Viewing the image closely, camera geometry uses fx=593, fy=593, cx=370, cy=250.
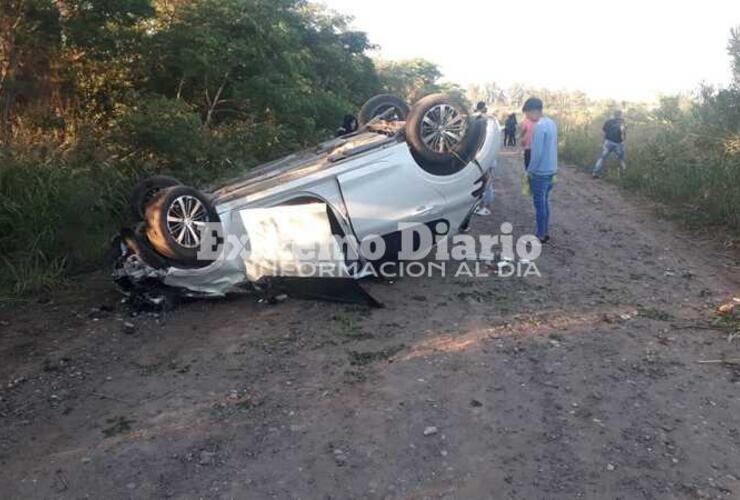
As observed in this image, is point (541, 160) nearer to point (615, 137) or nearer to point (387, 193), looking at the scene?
point (387, 193)

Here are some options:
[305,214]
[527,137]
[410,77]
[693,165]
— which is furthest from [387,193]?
[410,77]

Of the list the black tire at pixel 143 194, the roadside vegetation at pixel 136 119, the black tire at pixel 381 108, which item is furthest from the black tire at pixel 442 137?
the roadside vegetation at pixel 136 119

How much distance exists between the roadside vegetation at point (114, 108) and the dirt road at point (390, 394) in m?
0.78

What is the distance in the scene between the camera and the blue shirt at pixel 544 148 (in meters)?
6.64

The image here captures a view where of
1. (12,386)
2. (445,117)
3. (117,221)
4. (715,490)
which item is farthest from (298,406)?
(117,221)

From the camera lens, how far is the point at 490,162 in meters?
6.02

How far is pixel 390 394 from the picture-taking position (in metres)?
3.62

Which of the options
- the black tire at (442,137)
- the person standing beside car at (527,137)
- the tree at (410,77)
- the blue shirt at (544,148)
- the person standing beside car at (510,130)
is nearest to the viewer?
the black tire at (442,137)

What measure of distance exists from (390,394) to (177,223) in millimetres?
2348

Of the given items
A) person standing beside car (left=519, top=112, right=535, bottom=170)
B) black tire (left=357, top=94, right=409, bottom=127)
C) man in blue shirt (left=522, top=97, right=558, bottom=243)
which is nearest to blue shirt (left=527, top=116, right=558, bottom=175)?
man in blue shirt (left=522, top=97, right=558, bottom=243)

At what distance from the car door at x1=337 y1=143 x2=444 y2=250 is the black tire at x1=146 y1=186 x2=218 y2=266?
3.93ft

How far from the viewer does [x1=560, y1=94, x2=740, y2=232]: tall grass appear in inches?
320

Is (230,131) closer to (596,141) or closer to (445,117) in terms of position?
(445,117)

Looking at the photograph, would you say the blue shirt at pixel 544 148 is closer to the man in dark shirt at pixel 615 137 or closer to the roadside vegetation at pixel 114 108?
the roadside vegetation at pixel 114 108
